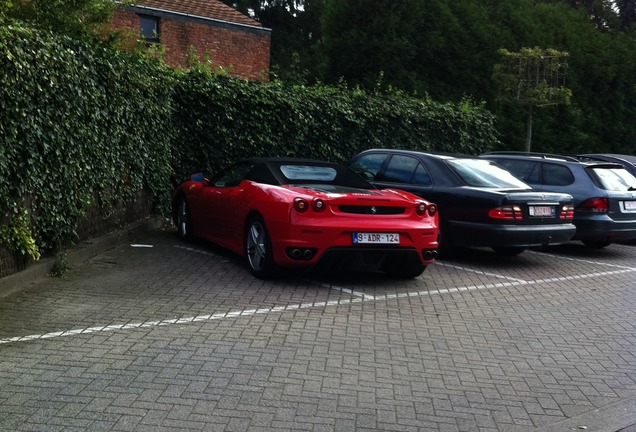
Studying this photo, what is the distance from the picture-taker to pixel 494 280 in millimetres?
10125

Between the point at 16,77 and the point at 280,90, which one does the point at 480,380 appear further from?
the point at 280,90

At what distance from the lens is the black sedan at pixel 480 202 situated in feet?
35.7

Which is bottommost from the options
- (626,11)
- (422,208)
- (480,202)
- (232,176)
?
(480,202)

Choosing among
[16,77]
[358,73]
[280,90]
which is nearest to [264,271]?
[16,77]

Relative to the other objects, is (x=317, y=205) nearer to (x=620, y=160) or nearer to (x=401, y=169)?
(x=401, y=169)

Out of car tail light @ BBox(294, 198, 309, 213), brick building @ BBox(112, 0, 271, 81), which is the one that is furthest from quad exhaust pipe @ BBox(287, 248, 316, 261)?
brick building @ BBox(112, 0, 271, 81)

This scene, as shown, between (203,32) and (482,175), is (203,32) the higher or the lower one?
the higher one

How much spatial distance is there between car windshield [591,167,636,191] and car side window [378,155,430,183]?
313 cm

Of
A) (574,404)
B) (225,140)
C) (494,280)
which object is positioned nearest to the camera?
(574,404)

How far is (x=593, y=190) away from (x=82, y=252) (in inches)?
310

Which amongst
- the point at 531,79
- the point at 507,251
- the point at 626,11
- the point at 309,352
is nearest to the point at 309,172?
the point at 507,251

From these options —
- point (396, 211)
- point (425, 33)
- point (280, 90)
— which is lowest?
point (396, 211)

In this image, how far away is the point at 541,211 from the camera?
1113 centimetres

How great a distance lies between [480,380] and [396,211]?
3583mm
